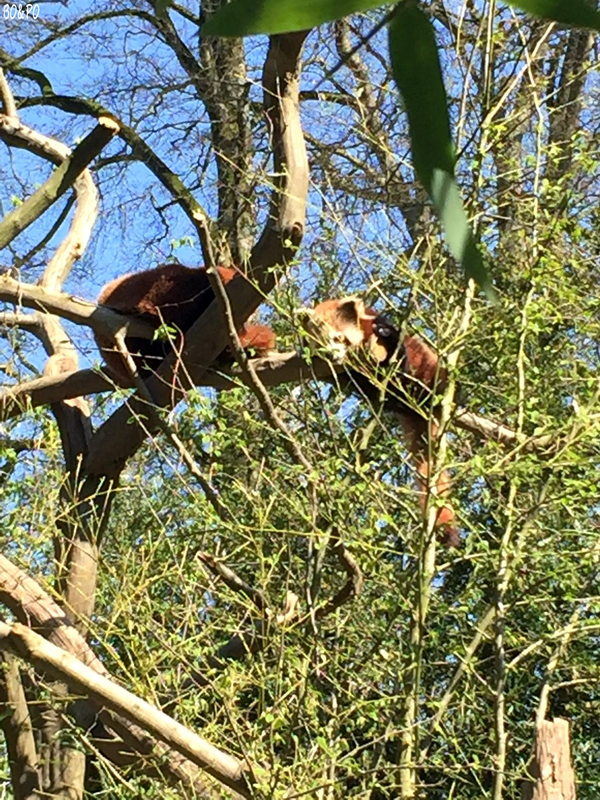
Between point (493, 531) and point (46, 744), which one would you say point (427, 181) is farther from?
point (46, 744)

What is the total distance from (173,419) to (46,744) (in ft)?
3.34

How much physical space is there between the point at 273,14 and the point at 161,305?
2.80m

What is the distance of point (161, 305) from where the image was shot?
312cm

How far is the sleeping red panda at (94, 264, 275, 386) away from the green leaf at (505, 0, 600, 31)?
258 cm

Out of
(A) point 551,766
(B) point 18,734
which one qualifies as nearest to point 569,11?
(A) point 551,766

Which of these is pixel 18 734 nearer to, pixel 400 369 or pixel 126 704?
pixel 126 704

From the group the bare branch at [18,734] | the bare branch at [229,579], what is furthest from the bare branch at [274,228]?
the bare branch at [18,734]

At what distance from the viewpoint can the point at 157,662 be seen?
2381 millimetres

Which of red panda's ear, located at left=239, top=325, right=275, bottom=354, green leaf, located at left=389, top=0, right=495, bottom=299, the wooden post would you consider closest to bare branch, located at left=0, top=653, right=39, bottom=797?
red panda's ear, located at left=239, top=325, right=275, bottom=354

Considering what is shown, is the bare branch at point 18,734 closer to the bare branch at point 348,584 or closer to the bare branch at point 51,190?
the bare branch at point 348,584

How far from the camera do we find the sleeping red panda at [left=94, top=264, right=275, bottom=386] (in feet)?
Result: 10.1

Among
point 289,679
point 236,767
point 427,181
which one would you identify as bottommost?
point 427,181

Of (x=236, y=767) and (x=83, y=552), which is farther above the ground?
(x=83, y=552)

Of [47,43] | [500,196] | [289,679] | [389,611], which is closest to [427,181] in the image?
[289,679]
